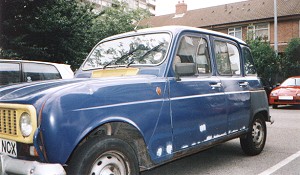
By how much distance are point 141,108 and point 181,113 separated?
63cm

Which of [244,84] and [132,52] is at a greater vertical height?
[132,52]

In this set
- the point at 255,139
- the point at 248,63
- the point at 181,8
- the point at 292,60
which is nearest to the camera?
the point at 255,139

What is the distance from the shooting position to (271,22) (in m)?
29.7

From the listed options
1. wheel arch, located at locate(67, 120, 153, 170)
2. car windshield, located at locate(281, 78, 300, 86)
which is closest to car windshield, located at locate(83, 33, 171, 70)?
wheel arch, located at locate(67, 120, 153, 170)

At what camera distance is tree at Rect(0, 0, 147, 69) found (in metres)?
11.1

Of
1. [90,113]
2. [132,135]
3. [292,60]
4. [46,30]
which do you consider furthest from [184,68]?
→ [292,60]

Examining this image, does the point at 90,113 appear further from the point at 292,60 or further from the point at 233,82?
the point at 292,60

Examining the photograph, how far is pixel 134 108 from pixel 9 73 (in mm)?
3978

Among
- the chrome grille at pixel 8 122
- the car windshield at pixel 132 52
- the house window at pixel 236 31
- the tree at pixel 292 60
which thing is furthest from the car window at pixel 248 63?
the house window at pixel 236 31

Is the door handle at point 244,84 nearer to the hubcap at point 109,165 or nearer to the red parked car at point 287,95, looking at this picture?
the hubcap at point 109,165

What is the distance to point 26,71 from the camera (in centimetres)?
624

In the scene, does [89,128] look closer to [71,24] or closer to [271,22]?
[71,24]

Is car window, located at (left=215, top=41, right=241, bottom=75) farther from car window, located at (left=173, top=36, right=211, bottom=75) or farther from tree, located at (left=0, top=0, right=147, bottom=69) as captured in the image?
tree, located at (left=0, top=0, right=147, bottom=69)

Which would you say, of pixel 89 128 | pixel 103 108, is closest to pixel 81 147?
pixel 89 128
